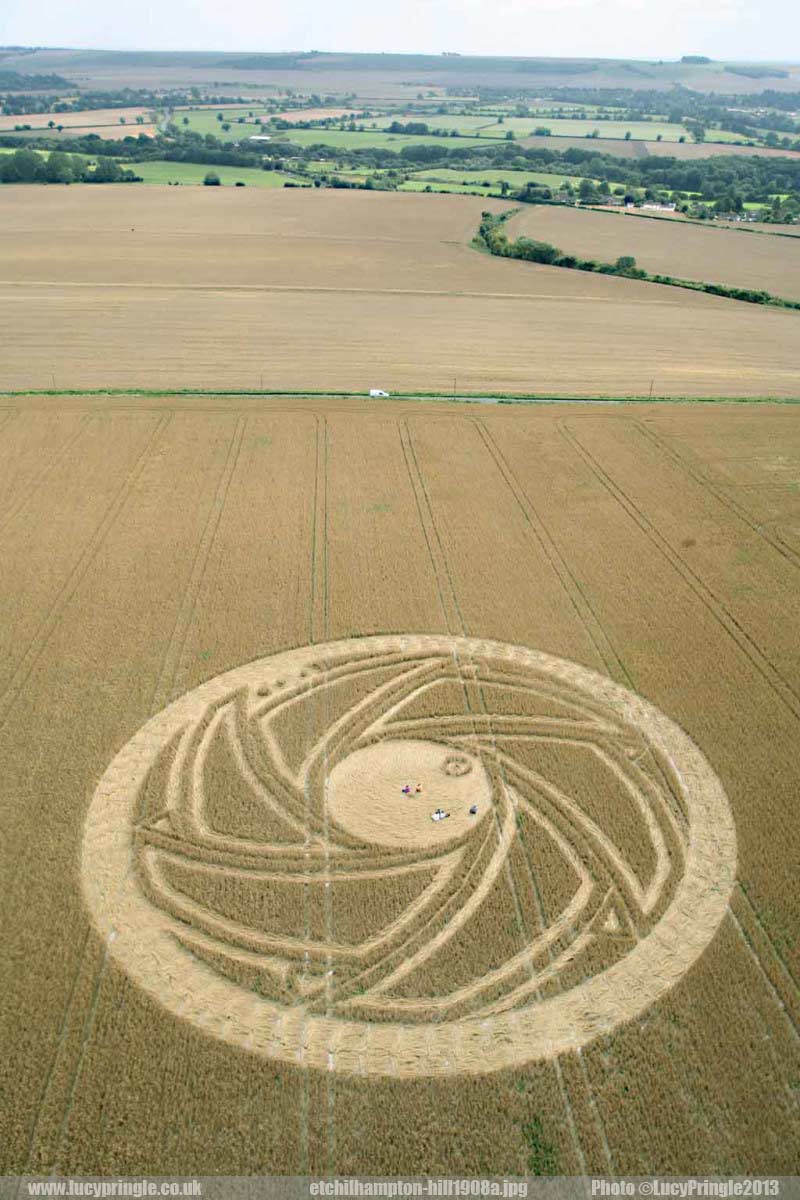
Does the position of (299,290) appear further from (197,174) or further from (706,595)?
(197,174)

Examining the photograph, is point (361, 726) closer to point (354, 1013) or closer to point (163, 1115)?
point (354, 1013)

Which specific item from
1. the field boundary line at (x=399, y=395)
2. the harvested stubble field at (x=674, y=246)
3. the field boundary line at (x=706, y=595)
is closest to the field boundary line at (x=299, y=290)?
the harvested stubble field at (x=674, y=246)

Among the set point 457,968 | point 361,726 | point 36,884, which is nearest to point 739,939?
point 457,968

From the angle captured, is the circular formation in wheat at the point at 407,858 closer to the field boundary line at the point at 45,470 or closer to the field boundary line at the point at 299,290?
the field boundary line at the point at 45,470

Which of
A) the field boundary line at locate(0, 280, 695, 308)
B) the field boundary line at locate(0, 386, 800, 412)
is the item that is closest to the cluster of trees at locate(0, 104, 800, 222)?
the field boundary line at locate(0, 280, 695, 308)

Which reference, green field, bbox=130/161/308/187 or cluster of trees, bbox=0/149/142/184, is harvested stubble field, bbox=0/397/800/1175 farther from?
green field, bbox=130/161/308/187

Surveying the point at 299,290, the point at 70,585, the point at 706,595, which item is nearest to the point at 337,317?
the point at 299,290
